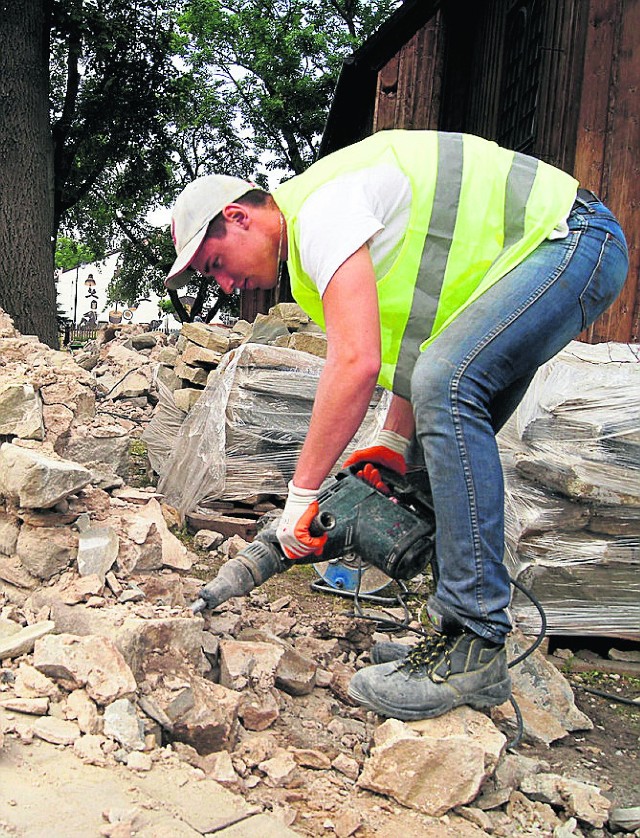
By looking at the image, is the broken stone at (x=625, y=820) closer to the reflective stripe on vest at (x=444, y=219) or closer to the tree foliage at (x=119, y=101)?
the reflective stripe on vest at (x=444, y=219)

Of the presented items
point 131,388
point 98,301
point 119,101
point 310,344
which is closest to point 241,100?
point 119,101

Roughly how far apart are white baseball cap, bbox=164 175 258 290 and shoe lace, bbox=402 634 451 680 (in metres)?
1.26

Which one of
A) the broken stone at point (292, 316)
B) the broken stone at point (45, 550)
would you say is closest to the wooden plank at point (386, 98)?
the broken stone at point (292, 316)

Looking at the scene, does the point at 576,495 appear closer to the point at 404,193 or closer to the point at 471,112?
the point at 404,193

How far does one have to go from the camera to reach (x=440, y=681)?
2.14 m

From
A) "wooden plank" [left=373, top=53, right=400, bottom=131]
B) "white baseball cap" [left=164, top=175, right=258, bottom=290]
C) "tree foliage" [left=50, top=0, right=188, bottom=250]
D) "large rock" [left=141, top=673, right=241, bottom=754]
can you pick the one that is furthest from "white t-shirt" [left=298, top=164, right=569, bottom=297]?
"tree foliage" [left=50, top=0, right=188, bottom=250]

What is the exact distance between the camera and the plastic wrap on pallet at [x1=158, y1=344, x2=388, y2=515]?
15.9ft

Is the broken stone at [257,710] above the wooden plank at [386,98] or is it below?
below

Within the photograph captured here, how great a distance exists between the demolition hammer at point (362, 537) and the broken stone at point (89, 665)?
43 cm

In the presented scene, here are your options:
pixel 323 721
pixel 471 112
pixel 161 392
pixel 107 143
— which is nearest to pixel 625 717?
pixel 323 721

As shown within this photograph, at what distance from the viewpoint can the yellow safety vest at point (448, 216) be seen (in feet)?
7.03

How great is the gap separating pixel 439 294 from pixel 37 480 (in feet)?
4.49

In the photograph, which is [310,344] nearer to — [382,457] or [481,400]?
[382,457]

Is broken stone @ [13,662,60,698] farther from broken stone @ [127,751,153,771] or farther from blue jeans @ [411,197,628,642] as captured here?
blue jeans @ [411,197,628,642]
